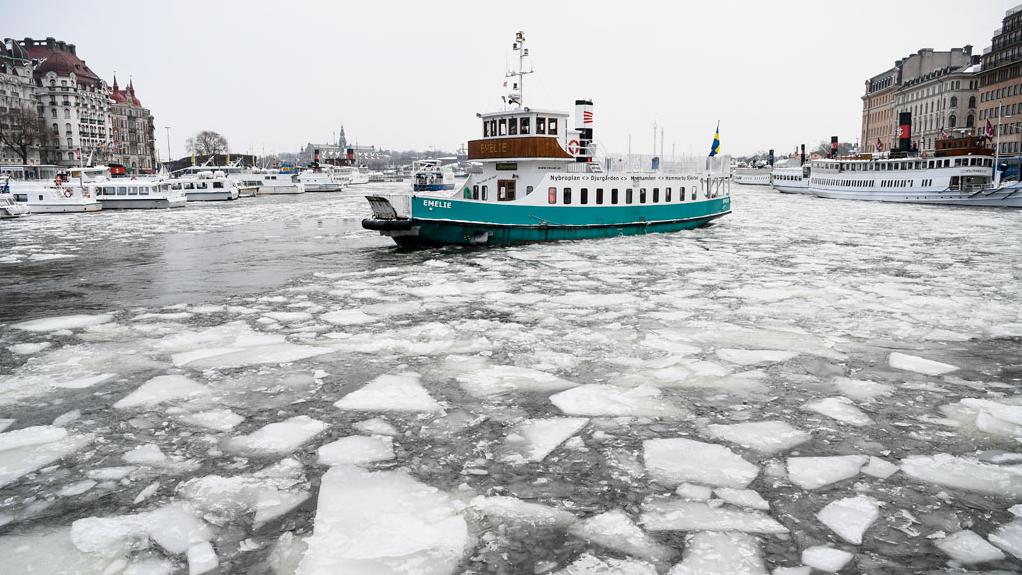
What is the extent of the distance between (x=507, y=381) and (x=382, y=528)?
336cm

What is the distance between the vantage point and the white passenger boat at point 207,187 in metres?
62.8

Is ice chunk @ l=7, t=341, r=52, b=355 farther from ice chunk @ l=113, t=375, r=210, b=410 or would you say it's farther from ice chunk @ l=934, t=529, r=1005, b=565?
ice chunk @ l=934, t=529, r=1005, b=565

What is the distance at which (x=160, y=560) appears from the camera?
413 cm

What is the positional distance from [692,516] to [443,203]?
1775cm

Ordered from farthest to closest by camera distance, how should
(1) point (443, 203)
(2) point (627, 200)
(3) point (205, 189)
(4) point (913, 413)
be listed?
(3) point (205, 189) → (2) point (627, 200) → (1) point (443, 203) → (4) point (913, 413)

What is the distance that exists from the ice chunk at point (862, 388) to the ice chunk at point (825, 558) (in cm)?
336

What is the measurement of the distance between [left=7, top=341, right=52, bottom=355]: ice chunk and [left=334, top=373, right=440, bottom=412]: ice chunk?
5577mm

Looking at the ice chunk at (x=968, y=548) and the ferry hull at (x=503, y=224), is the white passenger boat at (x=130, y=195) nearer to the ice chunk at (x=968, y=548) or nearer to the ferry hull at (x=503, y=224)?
the ferry hull at (x=503, y=224)

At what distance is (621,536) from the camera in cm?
441

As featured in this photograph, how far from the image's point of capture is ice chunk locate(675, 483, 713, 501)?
4.91m

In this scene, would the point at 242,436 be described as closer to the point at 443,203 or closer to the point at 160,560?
the point at 160,560

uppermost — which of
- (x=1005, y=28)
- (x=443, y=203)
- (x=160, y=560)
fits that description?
(x=1005, y=28)

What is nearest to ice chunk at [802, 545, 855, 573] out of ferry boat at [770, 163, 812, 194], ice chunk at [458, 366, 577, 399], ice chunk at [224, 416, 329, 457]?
ice chunk at [458, 366, 577, 399]

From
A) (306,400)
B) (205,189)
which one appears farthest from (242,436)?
(205,189)
